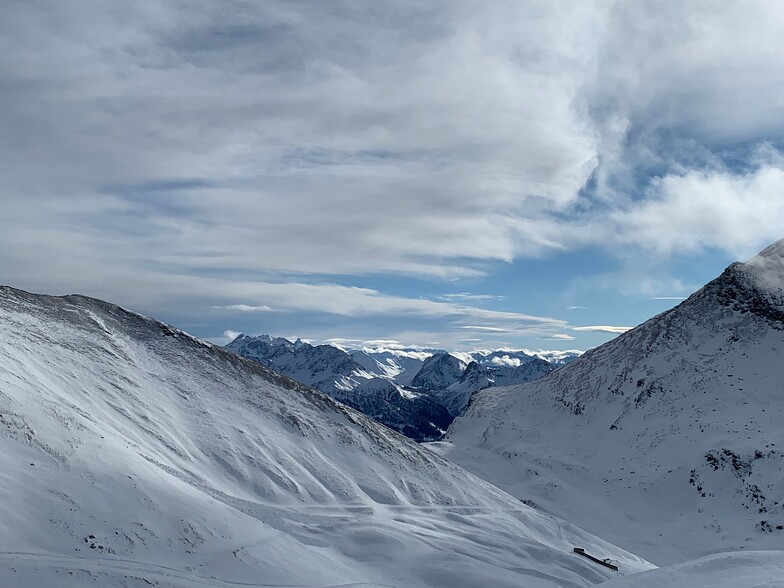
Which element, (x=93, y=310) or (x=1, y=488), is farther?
(x=93, y=310)

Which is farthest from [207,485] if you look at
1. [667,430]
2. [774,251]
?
[774,251]

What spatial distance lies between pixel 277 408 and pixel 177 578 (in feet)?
152

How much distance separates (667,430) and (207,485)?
80.2m

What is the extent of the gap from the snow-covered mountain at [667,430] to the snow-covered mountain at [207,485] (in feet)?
64.2

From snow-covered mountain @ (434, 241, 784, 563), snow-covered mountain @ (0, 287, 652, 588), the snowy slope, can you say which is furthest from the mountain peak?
the snowy slope

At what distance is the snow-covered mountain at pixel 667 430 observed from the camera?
77562mm

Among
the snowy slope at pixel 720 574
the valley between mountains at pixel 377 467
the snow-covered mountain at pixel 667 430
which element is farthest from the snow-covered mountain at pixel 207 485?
the snow-covered mountain at pixel 667 430

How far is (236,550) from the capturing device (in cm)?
3431

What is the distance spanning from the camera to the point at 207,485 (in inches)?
1916

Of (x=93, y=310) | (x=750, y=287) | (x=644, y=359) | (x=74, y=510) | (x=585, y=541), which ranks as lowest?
(x=585, y=541)

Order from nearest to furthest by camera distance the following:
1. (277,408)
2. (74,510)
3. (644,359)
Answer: (74,510)
(277,408)
(644,359)

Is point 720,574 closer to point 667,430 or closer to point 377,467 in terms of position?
point 377,467

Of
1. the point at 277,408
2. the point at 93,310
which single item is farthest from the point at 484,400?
the point at 93,310

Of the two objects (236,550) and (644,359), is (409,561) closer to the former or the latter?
(236,550)
